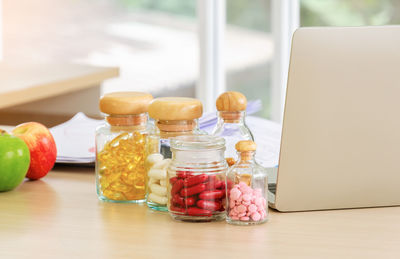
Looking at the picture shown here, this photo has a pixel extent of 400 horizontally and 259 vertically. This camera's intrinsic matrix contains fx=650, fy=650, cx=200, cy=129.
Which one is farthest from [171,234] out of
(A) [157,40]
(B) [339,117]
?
(A) [157,40]

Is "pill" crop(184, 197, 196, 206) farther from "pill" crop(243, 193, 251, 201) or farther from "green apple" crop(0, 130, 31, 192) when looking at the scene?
"green apple" crop(0, 130, 31, 192)

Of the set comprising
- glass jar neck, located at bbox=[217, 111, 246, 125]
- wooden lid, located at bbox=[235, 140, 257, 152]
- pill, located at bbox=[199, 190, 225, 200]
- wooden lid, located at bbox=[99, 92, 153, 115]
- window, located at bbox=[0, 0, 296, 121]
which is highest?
wooden lid, located at bbox=[99, 92, 153, 115]

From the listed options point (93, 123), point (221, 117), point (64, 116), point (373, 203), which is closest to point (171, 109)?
point (221, 117)

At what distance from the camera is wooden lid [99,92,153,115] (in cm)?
99

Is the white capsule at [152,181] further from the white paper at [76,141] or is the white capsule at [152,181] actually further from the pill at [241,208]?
the white paper at [76,141]

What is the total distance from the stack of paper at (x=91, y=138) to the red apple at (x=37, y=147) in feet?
0.32

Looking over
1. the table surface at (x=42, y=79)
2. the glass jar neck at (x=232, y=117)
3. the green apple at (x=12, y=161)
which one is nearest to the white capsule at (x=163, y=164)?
the glass jar neck at (x=232, y=117)

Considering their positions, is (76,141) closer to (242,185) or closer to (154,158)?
(154,158)

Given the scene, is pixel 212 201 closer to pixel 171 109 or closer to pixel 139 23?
pixel 171 109

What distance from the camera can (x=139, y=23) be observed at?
3.70 meters

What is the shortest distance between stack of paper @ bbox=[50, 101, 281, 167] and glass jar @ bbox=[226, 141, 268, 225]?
12.9 inches

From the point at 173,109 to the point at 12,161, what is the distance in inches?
12.4

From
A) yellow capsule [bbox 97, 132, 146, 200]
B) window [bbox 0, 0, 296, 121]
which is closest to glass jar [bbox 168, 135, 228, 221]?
yellow capsule [bbox 97, 132, 146, 200]

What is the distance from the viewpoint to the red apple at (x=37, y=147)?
3.79 ft
